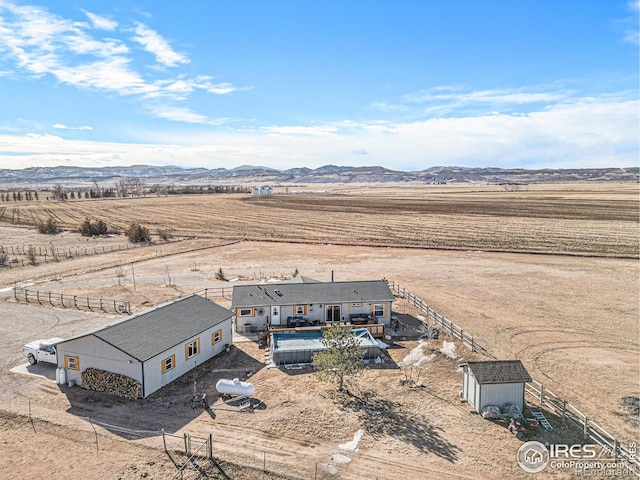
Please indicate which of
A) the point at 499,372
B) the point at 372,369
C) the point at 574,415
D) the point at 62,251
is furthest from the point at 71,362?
the point at 62,251

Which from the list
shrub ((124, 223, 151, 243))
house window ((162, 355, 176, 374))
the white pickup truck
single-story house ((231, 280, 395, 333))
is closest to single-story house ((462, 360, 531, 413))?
single-story house ((231, 280, 395, 333))

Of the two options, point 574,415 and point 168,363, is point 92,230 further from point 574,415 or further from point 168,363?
point 574,415

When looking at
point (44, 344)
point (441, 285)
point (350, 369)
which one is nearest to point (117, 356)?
point (44, 344)

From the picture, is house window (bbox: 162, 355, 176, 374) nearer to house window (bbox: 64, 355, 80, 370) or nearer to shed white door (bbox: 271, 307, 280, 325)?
house window (bbox: 64, 355, 80, 370)

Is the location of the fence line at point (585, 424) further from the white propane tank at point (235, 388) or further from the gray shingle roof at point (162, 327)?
the gray shingle roof at point (162, 327)

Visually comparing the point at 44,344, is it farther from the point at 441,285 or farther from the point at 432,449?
the point at 441,285

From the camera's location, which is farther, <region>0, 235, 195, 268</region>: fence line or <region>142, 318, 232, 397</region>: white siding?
<region>0, 235, 195, 268</region>: fence line
